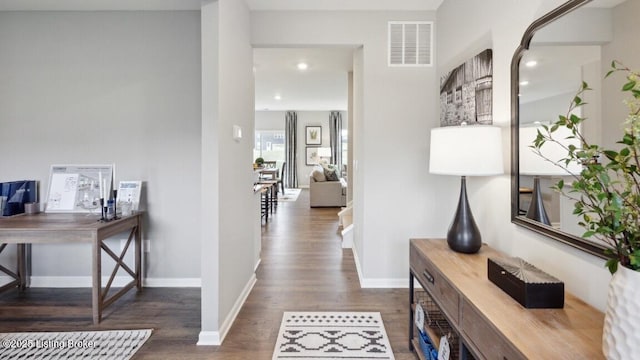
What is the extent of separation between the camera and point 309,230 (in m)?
5.16

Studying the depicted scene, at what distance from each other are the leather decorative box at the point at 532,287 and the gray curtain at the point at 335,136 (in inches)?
390

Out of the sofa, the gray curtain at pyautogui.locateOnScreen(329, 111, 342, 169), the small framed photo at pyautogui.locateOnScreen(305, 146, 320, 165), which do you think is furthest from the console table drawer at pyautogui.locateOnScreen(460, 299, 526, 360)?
the small framed photo at pyautogui.locateOnScreen(305, 146, 320, 165)

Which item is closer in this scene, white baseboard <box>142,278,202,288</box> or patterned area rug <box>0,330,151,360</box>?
patterned area rug <box>0,330,151,360</box>

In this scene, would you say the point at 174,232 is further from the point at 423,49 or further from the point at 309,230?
the point at 423,49

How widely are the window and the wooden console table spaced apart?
33.8 feet

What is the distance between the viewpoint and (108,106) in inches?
113

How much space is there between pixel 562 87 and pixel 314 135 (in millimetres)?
10101

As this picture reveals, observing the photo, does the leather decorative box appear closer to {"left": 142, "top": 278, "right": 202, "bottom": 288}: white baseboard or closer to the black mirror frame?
the black mirror frame

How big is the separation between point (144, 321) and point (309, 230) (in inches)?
120

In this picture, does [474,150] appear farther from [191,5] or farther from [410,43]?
[191,5]

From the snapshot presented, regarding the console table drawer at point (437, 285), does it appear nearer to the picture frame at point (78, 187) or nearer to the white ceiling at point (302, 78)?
the white ceiling at point (302, 78)

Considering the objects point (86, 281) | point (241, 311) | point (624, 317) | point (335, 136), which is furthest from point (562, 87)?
point (335, 136)

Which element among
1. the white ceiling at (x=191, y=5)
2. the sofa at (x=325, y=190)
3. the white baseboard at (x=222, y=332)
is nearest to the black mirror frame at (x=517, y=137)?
the white ceiling at (x=191, y=5)

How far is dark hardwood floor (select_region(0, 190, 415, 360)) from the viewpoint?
80.1 inches
